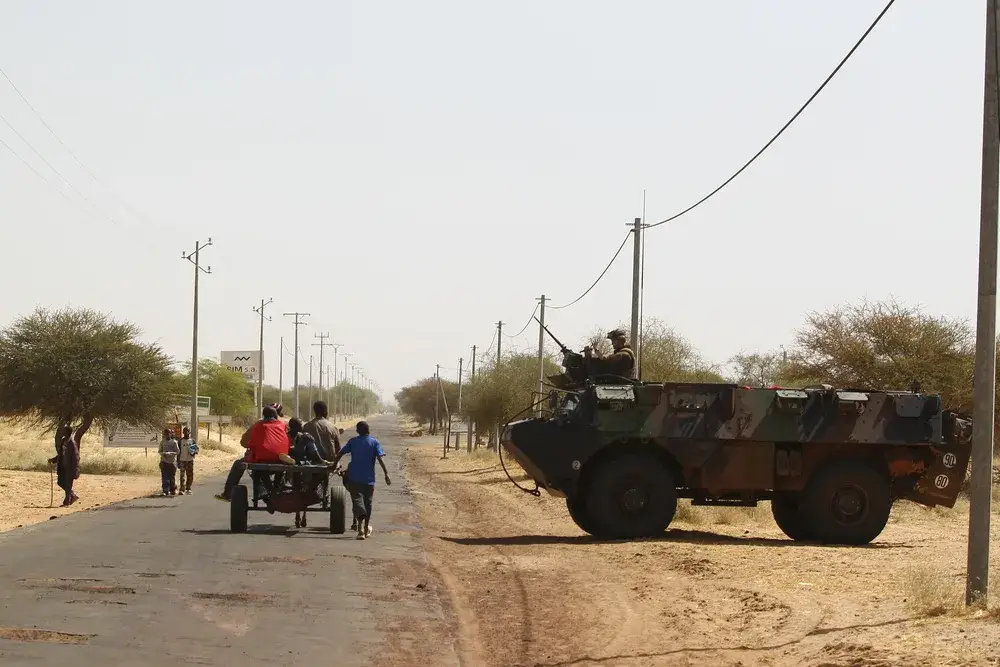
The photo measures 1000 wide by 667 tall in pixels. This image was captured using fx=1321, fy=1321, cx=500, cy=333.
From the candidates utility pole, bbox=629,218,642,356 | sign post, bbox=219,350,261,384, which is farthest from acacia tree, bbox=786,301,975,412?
sign post, bbox=219,350,261,384

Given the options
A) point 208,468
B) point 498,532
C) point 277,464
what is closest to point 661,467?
point 498,532

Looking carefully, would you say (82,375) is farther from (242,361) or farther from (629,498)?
(242,361)

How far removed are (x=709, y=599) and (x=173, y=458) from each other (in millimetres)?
18989

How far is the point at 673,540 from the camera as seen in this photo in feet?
64.3

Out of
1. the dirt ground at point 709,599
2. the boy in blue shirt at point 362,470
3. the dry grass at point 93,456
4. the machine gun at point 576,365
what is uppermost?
the machine gun at point 576,365

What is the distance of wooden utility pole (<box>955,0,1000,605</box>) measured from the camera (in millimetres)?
12219

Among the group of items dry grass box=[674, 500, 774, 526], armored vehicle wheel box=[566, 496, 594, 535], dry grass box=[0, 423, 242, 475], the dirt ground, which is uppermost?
armored vehicle wheel box=[566, 496, 594, 535]

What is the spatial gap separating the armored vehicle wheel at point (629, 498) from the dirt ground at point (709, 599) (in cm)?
40

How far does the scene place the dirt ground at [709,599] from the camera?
10.4m

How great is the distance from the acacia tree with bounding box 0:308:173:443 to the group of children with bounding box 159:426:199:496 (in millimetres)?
15226

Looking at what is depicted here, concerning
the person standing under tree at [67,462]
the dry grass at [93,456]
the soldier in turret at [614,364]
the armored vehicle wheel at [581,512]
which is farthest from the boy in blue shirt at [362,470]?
the dry grass at [93,456]

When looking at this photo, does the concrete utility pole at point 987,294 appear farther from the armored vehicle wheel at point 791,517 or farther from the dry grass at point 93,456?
the dry grass at point 93,456

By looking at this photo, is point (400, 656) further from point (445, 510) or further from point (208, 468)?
point (208, 468)

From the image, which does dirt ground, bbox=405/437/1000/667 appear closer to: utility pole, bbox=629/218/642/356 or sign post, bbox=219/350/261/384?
utility pole, bbox=629/218/642/356
